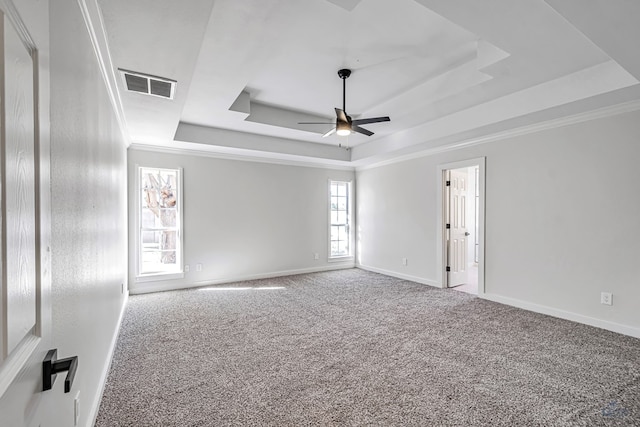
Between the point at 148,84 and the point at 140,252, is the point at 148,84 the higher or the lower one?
the higher one

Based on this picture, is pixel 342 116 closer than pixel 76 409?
No

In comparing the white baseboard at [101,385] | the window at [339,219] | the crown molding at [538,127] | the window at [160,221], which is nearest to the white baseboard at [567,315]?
the crown molding at [538,127]

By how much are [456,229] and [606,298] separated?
2.25m

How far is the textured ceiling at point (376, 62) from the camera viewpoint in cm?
204

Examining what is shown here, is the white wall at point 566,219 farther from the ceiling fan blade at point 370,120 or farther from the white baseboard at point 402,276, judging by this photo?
the ceiling fan blade at point 370,120

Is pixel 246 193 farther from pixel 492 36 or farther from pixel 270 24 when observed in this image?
pixel 492 36

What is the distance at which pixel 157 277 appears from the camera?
16.6 ft

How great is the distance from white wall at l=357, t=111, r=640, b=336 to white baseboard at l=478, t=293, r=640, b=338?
0.01m

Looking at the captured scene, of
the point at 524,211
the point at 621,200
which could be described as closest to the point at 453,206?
the point at 524,211

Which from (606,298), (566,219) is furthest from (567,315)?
(566,219)

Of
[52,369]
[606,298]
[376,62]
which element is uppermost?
[376,62]

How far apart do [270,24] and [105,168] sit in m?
1.74

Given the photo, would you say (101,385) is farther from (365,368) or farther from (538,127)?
(538,127)

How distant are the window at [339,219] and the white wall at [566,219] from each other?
7.55 feet
